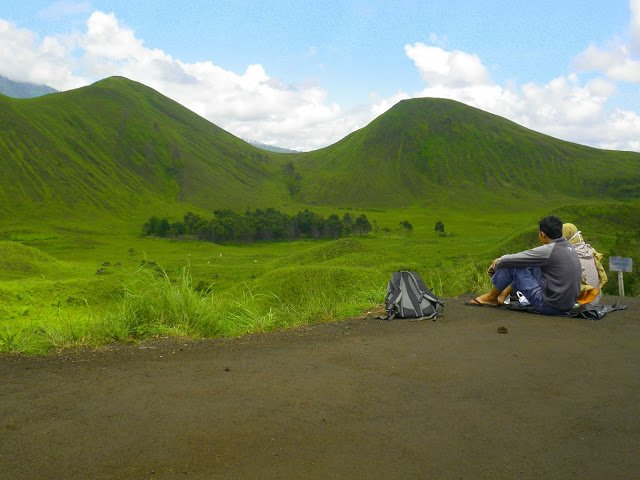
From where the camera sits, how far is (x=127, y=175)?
136625 millimetres

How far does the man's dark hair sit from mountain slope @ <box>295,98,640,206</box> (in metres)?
140

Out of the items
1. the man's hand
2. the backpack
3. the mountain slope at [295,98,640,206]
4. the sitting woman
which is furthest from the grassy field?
the mountain slope at [295,98,640,206]

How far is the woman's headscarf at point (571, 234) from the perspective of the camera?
950cm

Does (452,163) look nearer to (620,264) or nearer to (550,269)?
(620,264)

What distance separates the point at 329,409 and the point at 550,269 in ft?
17.1

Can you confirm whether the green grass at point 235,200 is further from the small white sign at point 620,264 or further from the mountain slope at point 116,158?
the small white sign at point 620,264

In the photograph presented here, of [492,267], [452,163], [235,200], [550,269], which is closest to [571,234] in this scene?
[550,269]

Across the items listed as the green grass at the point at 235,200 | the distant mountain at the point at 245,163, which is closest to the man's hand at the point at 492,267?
the green grass at the point at 235,200

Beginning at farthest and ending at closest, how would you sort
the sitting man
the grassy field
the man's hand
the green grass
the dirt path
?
the green grass
the man's hand
the sitting man
the grassy field
the dirt path

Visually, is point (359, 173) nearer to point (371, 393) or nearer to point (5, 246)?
point (5, 246)

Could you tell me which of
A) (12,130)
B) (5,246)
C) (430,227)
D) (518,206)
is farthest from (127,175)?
(5,246)

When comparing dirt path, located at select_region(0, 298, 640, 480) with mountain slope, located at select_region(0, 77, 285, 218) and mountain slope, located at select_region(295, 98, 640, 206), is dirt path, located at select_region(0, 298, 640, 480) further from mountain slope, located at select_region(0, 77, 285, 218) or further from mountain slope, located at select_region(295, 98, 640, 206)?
mountain slope, located at select_region(295, 98, 640, 206)

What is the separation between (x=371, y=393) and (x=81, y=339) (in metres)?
3.88

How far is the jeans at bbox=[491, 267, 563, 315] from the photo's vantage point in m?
8.82
